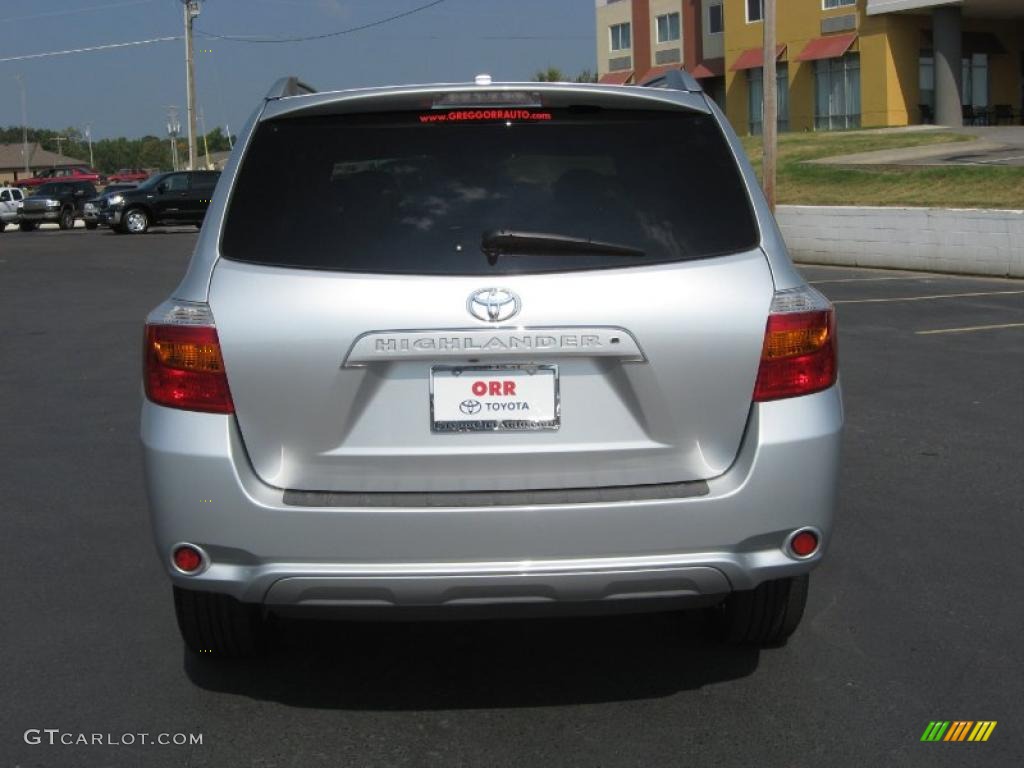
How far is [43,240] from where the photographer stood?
3653 centimetres

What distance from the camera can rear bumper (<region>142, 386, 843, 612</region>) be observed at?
3.54 metres

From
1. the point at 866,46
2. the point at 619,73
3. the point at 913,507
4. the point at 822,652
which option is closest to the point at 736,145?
the point at 822,652

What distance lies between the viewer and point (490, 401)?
3600 millimetres

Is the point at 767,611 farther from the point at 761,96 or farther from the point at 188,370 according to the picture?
the point at 761,96

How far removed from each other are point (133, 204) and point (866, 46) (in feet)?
89.9

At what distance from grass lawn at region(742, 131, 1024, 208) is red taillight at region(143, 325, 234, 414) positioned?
63.8 feet

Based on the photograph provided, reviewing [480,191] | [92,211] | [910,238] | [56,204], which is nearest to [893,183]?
[910,238]

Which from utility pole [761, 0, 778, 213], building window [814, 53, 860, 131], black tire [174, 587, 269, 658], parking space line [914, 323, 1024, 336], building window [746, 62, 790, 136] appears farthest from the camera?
building window [746, 62, 790, 136]

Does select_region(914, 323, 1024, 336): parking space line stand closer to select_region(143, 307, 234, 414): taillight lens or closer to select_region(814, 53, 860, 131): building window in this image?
select_region(143, 307, 234, 414): taillight lens

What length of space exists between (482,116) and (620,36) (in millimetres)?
63856

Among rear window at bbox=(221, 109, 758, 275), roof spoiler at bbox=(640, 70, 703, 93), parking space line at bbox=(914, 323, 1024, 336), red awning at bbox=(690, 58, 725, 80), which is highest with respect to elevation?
red awning at bbox=(690, 58, 725, 80)

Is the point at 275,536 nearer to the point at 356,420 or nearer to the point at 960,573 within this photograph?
the point at 356,420

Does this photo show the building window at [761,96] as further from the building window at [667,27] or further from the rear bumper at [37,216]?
the rear bumper at [37,216]

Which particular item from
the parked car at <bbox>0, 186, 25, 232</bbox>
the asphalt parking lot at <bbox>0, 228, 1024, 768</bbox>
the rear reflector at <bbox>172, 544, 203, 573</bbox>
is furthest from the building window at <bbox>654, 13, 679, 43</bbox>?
the rear reflector at <bbox>172, 544, 203, 573</bbox>
